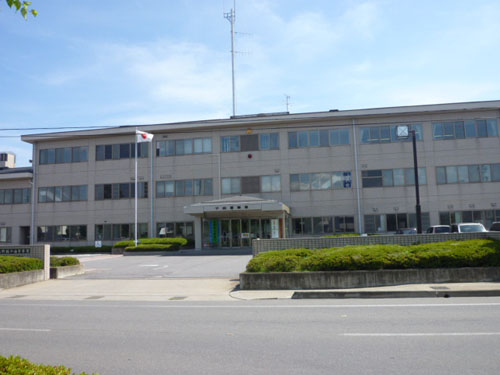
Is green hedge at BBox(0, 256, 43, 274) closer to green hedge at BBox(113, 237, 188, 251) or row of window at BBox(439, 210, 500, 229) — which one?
green hedge at BBox(113, 237, 188, 251)

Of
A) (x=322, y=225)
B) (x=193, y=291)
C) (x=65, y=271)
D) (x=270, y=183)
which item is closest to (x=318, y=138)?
(x=270, y=183)

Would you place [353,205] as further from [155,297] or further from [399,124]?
[155,297]

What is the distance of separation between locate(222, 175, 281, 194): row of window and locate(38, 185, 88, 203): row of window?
49.0 ft

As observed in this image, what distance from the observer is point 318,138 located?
4038cm

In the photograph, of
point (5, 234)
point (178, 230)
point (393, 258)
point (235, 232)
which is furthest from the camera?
point (5, 234)

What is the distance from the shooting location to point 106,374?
550 centimetres

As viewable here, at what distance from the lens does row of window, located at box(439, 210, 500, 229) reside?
37.4 meters

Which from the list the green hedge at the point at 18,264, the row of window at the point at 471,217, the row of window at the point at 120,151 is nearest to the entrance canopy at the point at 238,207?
the row of window at the point at 120,151

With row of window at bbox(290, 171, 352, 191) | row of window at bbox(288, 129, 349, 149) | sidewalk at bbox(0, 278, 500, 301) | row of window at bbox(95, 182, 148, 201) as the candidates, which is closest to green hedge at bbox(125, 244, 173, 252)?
row of window at bbox(95, 182, 148, 201)

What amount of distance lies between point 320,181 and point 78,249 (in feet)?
78.9

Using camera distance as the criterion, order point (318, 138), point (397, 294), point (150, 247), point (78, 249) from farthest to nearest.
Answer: point (78, 249) < point (318, 138) < point (150, 247) < point (397, 294)

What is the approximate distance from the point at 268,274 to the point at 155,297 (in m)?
3.67

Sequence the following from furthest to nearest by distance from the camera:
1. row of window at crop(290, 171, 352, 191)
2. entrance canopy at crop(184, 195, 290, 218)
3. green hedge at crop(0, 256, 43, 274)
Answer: row of window at crop(290, 171, 352, 191), entrance canopy at crop(184, 195, 290, 218), green hedge at crop(0, 256, 43, 274)

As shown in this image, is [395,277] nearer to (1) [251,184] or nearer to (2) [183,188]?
(1) [251,184]
